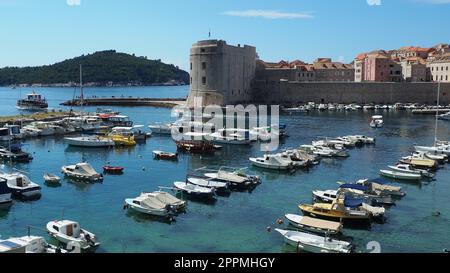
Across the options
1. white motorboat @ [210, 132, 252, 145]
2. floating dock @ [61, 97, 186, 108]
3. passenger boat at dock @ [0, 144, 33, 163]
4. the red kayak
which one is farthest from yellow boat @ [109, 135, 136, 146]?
floating dock @ [61, 97, 186, 108]

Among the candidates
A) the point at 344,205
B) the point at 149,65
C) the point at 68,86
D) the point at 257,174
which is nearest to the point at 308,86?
the point at 257,174

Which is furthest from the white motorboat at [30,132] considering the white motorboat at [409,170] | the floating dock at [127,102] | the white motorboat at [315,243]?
the floating dock at [127,102]

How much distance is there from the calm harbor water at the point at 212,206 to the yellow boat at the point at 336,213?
46 cm

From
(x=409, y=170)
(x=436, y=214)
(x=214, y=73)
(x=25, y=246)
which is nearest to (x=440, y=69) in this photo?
(x=214, y=73)

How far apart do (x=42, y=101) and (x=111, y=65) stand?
10435cm

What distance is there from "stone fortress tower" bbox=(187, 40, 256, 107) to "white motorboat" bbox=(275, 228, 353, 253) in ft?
138

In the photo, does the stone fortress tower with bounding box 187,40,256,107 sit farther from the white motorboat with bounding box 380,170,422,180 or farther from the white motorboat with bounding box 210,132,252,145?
the white motorboat with bounding box 380,170,422,180

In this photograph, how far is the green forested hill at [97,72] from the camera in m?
158

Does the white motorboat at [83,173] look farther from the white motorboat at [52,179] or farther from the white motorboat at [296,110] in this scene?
the white motorboat at [296,110]

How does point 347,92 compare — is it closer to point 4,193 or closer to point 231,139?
point 231,139

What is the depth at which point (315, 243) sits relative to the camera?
12000 mm

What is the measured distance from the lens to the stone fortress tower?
176 ft

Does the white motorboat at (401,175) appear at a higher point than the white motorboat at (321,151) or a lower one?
lower

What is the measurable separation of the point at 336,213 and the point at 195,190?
4880 mm
